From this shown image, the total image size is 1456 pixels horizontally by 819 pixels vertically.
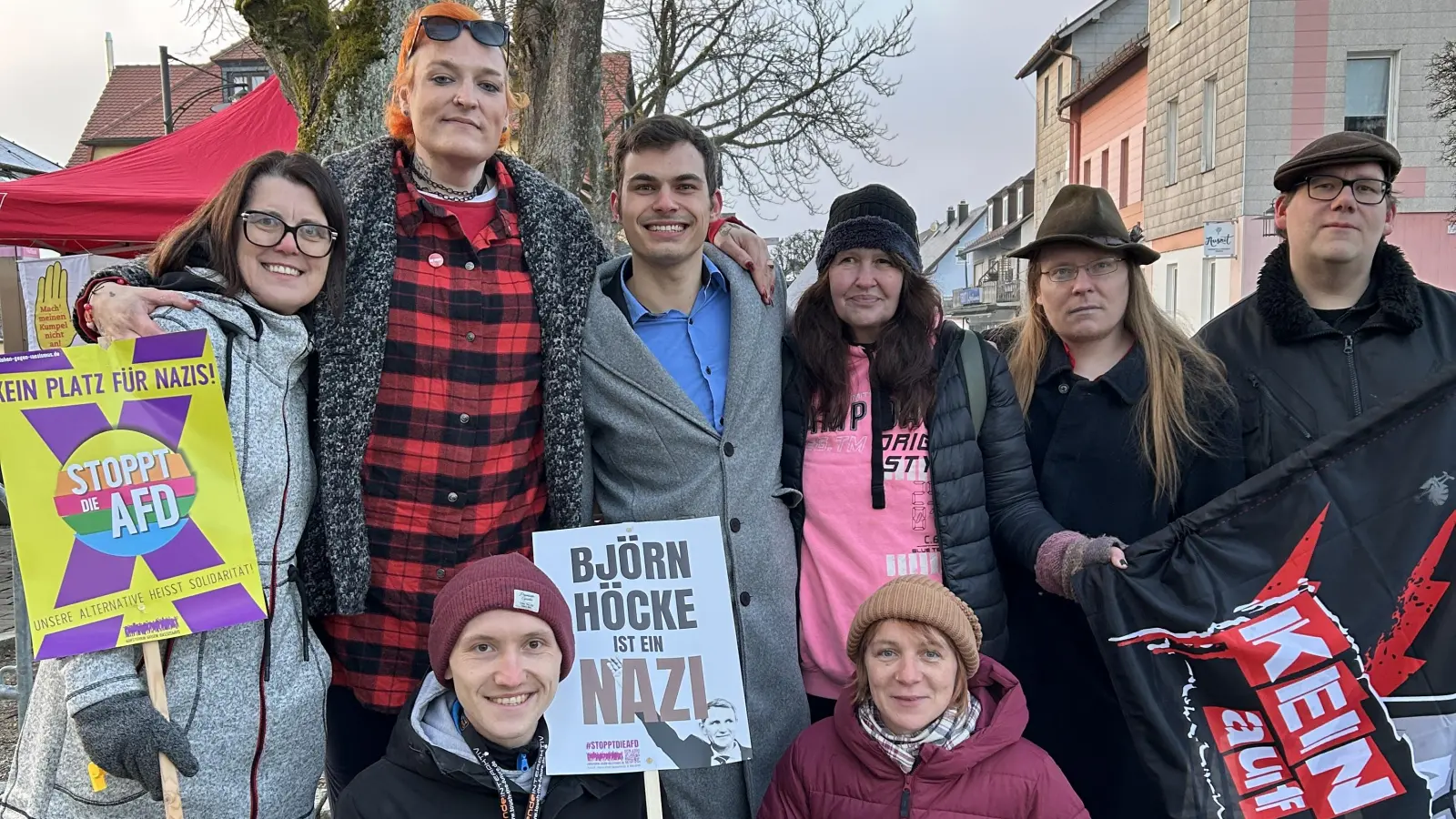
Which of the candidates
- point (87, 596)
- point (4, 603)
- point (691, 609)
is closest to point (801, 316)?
point (691, 609)

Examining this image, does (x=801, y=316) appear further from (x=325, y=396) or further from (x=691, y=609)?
(x=325, y=396)

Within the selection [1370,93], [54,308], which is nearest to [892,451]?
[54,308]

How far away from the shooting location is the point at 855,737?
2.54m

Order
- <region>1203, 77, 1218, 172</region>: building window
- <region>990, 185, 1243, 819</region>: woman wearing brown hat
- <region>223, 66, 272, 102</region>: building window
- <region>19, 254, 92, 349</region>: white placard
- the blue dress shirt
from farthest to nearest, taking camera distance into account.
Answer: <region>1203, 77, 1218, 172</region>: building window < <region>223, 66, 272, 102</region>: building window < <region>19, 254, 92, 349</region>: white placard < <region>990, 185, 1243, 819</region>: woman wearing brown hat < the blue dress shirt

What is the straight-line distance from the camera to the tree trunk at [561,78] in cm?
848

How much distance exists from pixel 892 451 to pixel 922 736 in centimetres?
82

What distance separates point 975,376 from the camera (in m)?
3.01

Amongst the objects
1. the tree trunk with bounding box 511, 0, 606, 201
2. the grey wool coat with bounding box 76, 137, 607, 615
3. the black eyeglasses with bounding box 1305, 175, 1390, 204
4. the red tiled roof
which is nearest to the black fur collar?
the black eyeglasses with bounding box 1305, 175, 1390, 204

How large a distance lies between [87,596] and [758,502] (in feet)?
5.44

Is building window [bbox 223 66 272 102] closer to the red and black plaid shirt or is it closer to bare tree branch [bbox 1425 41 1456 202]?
the red and black plaid shirt

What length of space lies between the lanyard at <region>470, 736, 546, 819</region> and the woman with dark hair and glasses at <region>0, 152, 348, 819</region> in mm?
475

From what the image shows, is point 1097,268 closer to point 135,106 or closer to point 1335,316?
point 1335,316

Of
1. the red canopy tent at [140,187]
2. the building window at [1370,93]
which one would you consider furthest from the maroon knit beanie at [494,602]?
the building window at [1370,93]

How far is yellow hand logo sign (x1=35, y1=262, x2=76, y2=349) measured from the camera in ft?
26.6
